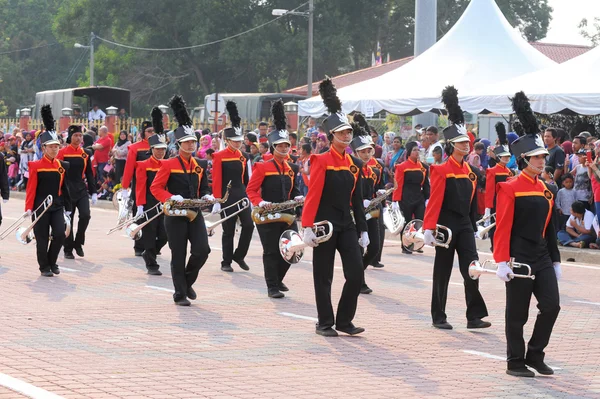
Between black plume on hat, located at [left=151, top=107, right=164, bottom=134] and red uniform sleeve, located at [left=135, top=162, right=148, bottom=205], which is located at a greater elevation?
black plume on hat, located at [left=151, top=107, right=164, bottom=134]

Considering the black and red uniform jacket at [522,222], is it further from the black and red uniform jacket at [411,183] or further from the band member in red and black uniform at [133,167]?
the black and red uniform jacket at [411,183]

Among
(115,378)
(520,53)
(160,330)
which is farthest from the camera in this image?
(520,53)

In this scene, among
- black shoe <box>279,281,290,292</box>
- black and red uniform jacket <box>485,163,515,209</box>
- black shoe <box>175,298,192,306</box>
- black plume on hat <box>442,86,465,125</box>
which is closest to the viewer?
black plume on hat <box>442,86,465,125</box>

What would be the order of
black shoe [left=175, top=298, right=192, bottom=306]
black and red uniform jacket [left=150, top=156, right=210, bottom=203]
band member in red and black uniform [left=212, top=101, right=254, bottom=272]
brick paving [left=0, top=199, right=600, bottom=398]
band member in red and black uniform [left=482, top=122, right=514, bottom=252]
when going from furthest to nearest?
band member in red and black uniform [left=482, top=122, right=514, bottom=252], band member in red and black uniform [left=212, top=101, right=254, bottom=272], black and red uniform jacket [left=150, top=156, right=210, bottom=203], black shoe [left=175, top=298, right=192, bottom=306], brick paving [left=0, top=199, right=600, bottom=398]

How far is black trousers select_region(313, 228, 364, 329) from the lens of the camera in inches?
420

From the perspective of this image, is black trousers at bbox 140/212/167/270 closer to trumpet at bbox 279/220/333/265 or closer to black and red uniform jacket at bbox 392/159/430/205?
black and red uniform jacket at bbox 392/159/430/205

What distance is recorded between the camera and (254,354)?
381 inches

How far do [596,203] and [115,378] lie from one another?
11.5 meters

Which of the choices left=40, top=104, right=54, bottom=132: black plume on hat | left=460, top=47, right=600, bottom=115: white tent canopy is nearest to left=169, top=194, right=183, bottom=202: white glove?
left=40, top=104, right=54, bottom=132: black plume on hat

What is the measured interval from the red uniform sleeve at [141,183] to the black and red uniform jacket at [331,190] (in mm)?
5588

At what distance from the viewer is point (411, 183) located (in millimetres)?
18484

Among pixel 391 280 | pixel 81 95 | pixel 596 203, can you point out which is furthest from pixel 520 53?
pixel 81 95

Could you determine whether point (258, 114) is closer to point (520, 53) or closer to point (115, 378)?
point (520, 53)

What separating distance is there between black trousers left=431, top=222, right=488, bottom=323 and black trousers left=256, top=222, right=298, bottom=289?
252 cm
